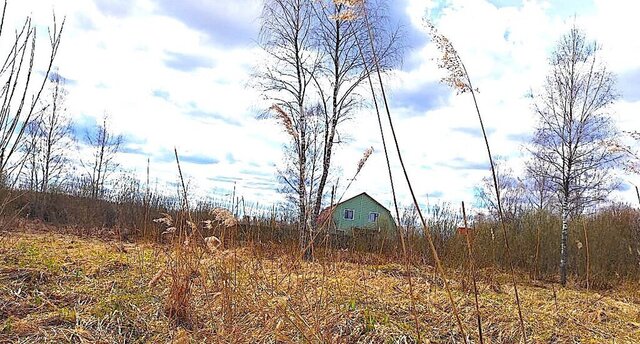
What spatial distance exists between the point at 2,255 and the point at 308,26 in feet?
28.3

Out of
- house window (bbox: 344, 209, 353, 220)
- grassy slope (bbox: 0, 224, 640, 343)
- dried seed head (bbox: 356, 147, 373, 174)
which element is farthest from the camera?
house window (bbox: 344, 209, 353, 220)

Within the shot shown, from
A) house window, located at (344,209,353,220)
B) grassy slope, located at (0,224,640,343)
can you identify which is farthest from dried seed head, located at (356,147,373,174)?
house window, located at (344,209,353,220)

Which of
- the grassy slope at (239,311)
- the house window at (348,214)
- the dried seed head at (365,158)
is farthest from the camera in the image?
the house window at (348,214)

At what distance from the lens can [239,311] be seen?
3498mm

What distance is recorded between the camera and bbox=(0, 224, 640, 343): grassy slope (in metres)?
3.18

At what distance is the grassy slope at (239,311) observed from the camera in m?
3.18

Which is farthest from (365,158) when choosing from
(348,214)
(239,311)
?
(348,214)

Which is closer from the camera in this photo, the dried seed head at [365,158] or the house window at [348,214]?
the dried seed head at [365,158]

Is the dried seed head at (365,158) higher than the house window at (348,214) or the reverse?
the reverse

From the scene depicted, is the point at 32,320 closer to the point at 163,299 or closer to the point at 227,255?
the point at 163,299

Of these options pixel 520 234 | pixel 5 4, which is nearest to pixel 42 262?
pixel 5 4

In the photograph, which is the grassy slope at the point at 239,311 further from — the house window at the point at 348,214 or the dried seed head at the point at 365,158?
the house window at the point at 348,214

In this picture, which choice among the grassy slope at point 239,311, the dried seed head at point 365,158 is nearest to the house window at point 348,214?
the grassy slope at point 239,311

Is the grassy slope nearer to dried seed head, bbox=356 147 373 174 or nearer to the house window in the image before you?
dried seed head, bbox=356 147 373 174
